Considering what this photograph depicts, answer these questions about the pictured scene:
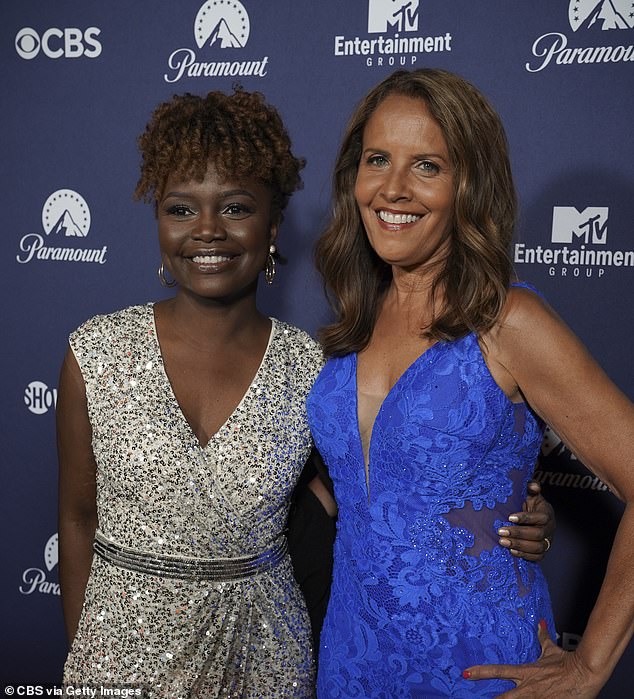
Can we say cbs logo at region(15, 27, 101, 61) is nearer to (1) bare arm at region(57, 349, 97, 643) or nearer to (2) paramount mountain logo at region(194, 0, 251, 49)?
(2) paramount mountain logo at region(194, 0, 251, 49)

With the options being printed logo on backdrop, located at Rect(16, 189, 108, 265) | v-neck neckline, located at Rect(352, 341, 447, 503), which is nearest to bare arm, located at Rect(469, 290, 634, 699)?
v-neck neckline, located at Rect(352, 341, 447, 503)

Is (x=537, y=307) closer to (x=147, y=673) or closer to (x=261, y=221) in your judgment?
(x=261, y=221)

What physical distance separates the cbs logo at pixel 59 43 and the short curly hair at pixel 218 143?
1.11m

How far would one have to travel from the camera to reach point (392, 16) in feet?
7.68

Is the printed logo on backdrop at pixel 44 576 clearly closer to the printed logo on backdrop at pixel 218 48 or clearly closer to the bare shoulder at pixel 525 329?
the printed logo on backdrop at pixel 218 48

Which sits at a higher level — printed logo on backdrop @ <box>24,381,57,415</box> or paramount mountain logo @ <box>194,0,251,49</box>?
paramount mountain logo @ <box>194,0,251,49</box>

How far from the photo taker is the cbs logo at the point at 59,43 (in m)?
2.64

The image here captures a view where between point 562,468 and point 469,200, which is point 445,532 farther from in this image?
point 562,468

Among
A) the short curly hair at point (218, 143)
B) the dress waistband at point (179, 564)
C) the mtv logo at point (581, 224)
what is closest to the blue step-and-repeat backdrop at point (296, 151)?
the mtv logo at point (581, 224)

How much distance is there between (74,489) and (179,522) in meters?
0.30

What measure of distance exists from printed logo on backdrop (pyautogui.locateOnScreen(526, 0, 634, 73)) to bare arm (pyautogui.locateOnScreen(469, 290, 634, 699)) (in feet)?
3.69

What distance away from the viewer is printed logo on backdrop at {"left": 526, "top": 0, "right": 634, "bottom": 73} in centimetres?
218

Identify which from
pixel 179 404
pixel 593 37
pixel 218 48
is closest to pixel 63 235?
pixel 218 48

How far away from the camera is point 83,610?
66.6 inches
